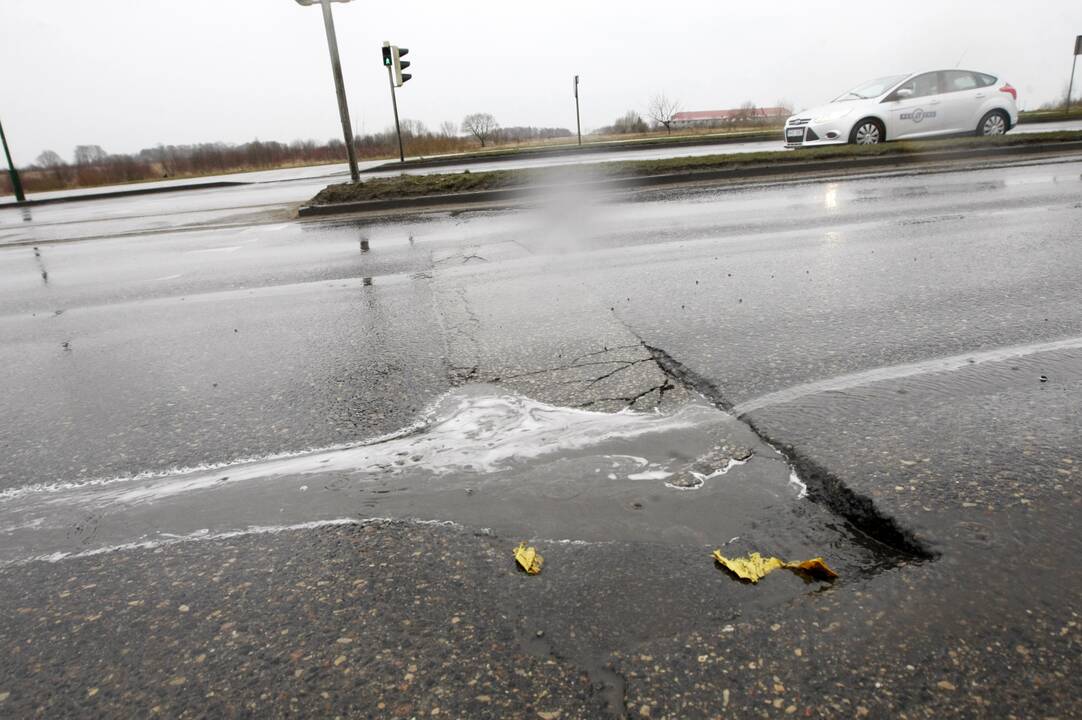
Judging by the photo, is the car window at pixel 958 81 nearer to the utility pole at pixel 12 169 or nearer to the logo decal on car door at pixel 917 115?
the logo decal on car door at pixel 917 115

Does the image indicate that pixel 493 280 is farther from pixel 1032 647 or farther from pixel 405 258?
pixel 1032 647

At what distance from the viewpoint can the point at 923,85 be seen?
46.2ft

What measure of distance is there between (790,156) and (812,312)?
10195 millimetres

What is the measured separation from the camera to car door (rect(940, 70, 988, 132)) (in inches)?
559

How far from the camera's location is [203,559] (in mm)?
2203

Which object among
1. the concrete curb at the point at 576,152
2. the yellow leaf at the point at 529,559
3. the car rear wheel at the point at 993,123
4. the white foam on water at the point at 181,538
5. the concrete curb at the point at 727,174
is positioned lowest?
the yellow leaf at the point at 529,559

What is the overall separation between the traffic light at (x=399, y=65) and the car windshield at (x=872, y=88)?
10657 millimetres

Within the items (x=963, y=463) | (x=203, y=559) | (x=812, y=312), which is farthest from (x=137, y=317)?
(x=963, y=463)

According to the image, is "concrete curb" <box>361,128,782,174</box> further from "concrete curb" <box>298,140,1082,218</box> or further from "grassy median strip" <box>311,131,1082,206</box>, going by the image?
"concrete curb" <box>298,140,1082,218</box>

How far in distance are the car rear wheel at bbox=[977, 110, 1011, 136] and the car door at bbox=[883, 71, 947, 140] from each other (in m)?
1.08

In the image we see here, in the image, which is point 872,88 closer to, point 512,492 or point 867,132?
point 867,132

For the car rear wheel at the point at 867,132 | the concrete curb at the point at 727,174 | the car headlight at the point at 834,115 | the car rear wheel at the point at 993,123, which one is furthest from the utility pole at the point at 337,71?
the car rear wheel at the point at 993,123

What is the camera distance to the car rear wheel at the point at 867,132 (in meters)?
14.2

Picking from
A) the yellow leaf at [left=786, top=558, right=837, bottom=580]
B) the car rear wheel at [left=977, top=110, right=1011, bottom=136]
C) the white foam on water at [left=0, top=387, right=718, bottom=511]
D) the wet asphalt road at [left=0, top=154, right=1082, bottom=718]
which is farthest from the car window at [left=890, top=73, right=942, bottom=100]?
the yellow leaf at [left=786, top=558, right=837, bottom=580]
